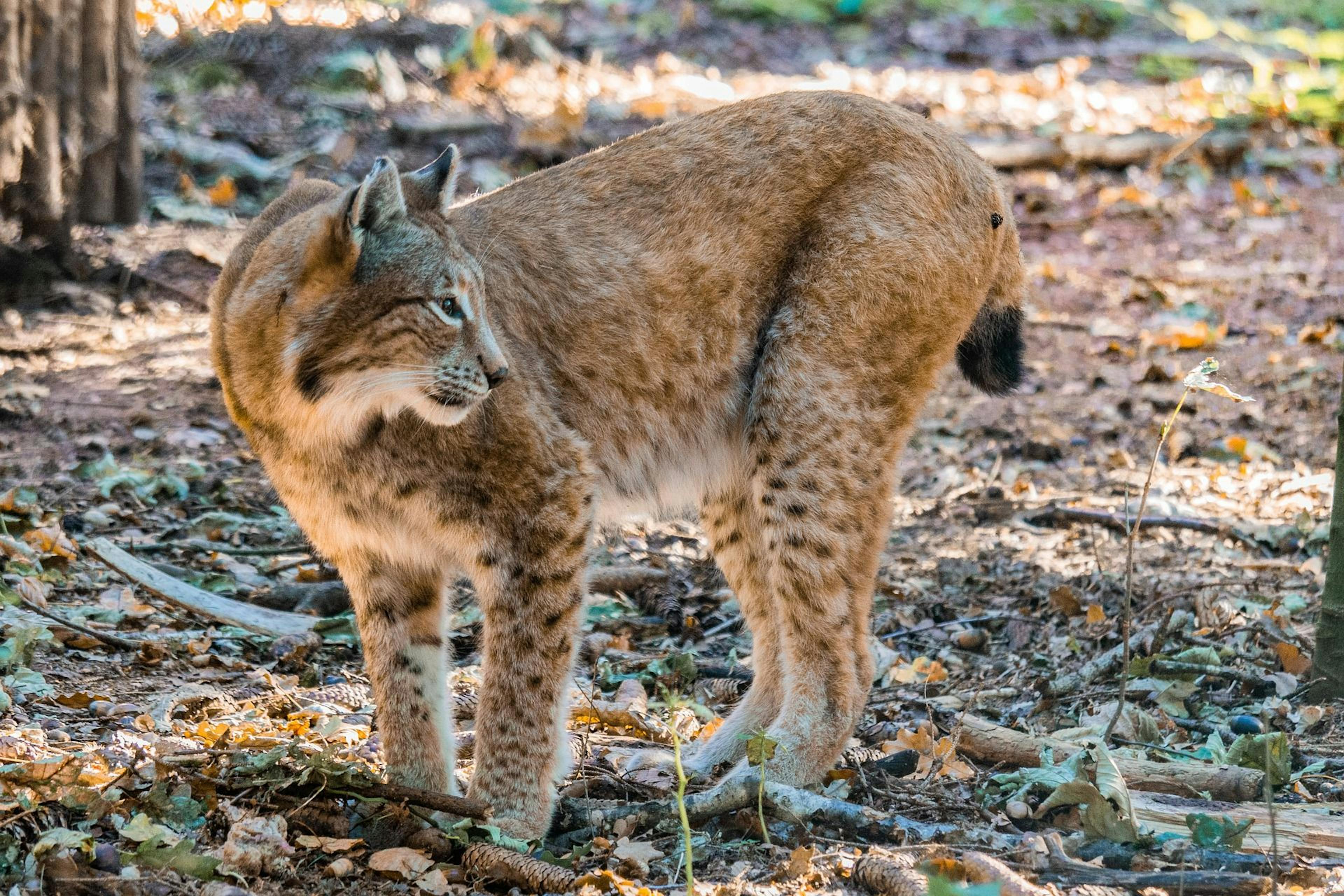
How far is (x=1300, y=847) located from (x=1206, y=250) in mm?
7465

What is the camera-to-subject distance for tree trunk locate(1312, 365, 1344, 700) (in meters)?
4.39

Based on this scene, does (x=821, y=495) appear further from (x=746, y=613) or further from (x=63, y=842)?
(x=63, y=842)

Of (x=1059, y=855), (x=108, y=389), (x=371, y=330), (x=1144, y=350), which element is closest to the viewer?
(x=1059, y=855)

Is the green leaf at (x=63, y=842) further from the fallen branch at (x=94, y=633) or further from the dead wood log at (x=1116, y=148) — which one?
the dead wood log at (x=1116, y=148)

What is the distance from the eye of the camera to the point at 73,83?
7.27 metres

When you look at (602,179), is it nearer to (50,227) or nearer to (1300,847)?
(1300,847)

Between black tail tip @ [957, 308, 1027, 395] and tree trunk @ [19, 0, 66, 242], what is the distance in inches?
190

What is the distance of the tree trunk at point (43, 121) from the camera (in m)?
7.05

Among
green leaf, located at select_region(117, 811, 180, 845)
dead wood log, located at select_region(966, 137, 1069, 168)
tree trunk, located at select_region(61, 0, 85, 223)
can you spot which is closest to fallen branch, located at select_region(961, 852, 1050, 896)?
green leaf, located at select_region(117, 811, 180, 845)

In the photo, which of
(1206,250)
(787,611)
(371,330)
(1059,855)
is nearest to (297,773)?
(371,330)

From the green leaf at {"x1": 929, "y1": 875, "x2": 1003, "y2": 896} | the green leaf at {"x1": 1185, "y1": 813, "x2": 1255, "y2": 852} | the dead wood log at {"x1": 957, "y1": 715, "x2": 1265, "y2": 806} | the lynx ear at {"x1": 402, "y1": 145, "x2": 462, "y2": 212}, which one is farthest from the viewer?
the lynx ear at {"x1": 402, "y1": 145, "x2": 462, "y2": 212}

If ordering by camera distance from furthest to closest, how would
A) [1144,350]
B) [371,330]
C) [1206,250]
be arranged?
[1206,250], [1144,350], [371,330]

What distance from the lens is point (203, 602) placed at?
16.6ft

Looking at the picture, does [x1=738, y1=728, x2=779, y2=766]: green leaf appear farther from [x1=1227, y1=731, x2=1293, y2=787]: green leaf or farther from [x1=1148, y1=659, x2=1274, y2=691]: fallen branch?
[x1=1148, y1=659, x2=1274, y2=691]: fallen branch
